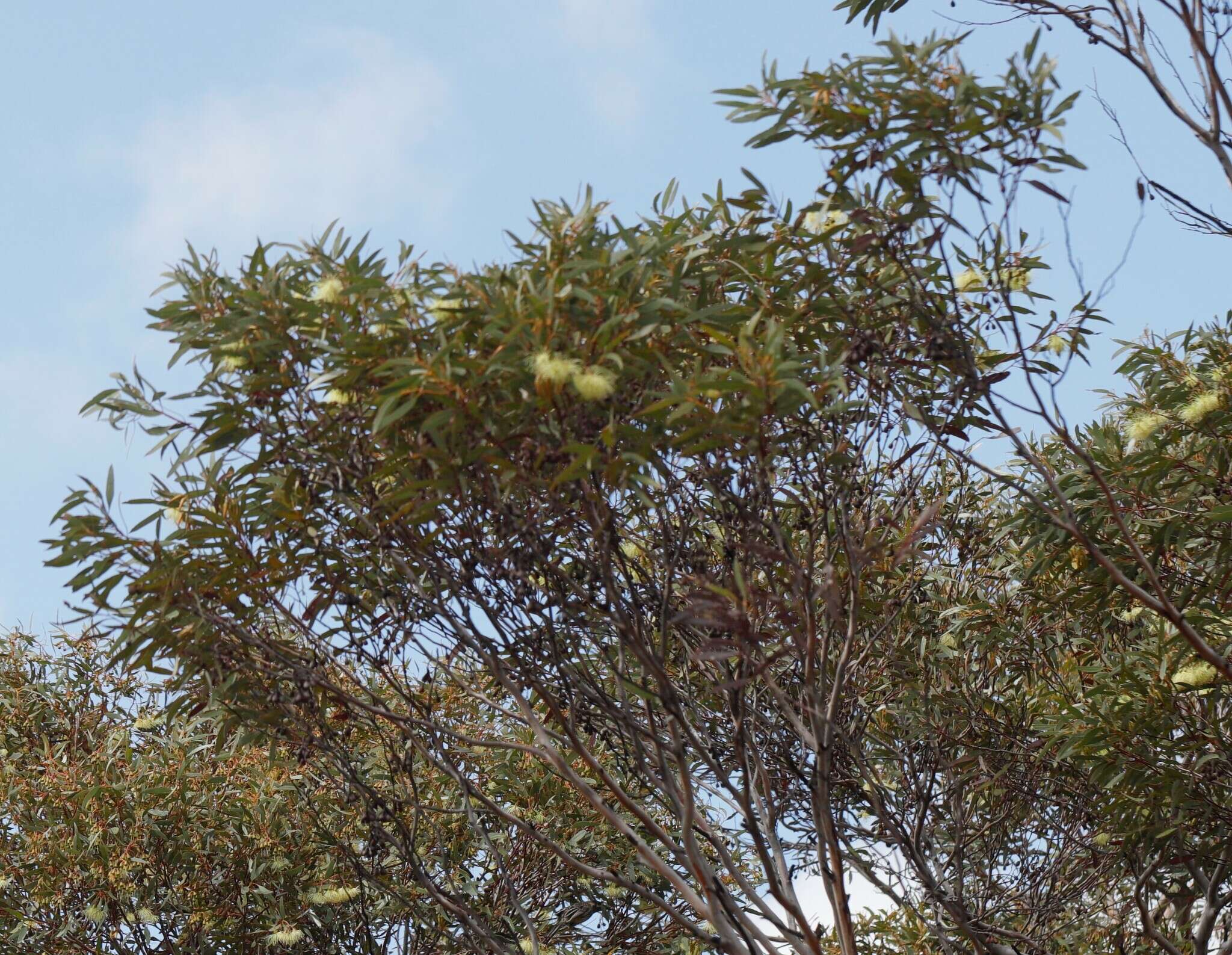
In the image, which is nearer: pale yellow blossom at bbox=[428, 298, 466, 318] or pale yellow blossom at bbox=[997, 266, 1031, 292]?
pale yellow blossom at bbox=[428, 298, 466, 318]

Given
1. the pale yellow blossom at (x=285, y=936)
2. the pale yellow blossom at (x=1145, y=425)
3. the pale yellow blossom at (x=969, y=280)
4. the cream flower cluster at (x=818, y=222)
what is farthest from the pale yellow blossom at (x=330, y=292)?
the pale yellow blossom at (x=285, y=936)

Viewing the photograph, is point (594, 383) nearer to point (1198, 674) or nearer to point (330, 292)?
point (330, 292)

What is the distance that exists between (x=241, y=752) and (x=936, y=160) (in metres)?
5.37

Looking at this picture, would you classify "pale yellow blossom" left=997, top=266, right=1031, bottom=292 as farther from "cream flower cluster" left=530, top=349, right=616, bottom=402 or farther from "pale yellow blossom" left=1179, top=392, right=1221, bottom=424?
"cream flower cluster" left=530, top=349, right=616, bottom=402

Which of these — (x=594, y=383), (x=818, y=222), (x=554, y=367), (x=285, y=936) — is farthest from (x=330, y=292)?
(x=285, y=936)

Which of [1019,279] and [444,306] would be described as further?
[1019,279]

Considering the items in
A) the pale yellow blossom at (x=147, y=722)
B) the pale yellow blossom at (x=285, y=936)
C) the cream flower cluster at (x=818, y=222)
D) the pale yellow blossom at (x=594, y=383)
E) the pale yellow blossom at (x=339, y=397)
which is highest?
the pale yellow blossom at (x=147, y=722)

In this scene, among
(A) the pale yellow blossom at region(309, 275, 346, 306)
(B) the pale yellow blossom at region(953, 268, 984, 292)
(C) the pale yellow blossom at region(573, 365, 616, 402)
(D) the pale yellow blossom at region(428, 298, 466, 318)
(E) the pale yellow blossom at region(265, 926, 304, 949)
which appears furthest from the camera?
(E) the pale yellow blossom at region(265, 926, 304, 949)

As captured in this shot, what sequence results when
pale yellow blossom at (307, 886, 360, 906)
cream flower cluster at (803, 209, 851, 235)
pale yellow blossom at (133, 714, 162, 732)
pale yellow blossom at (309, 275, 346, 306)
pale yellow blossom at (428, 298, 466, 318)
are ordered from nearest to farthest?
pale yellow blossom at (428, 298, 466, 318)
pale yellow blossom at (309, 275, 346, 306)
cream flower cluster at (803, 209, 851, 235)
pale yellow blossom at (307, 886, 360, 906)
pale yellow blossom at (133, 714, 162, 732)

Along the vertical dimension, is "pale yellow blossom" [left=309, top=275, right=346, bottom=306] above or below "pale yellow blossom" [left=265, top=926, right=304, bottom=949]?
above

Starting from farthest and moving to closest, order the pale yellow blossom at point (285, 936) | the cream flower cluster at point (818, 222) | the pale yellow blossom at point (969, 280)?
the pale yellow blossom at point (285, 936), the pale yellow blossom at point (969, 280), the cream flower cluster at point (818, 222)

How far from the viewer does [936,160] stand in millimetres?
4297

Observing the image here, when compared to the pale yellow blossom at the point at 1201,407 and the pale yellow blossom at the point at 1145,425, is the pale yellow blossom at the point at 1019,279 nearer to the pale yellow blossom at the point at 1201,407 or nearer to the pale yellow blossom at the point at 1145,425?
the pale yellow blossom at the point at 1145,425

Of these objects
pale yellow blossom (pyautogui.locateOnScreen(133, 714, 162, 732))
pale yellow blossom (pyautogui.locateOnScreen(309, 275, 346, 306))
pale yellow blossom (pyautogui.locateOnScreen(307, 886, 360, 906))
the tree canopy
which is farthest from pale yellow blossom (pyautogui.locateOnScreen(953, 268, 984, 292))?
pale yellow blossom (pyautogui.locateOnScreen(133, 714, 162, 732))
